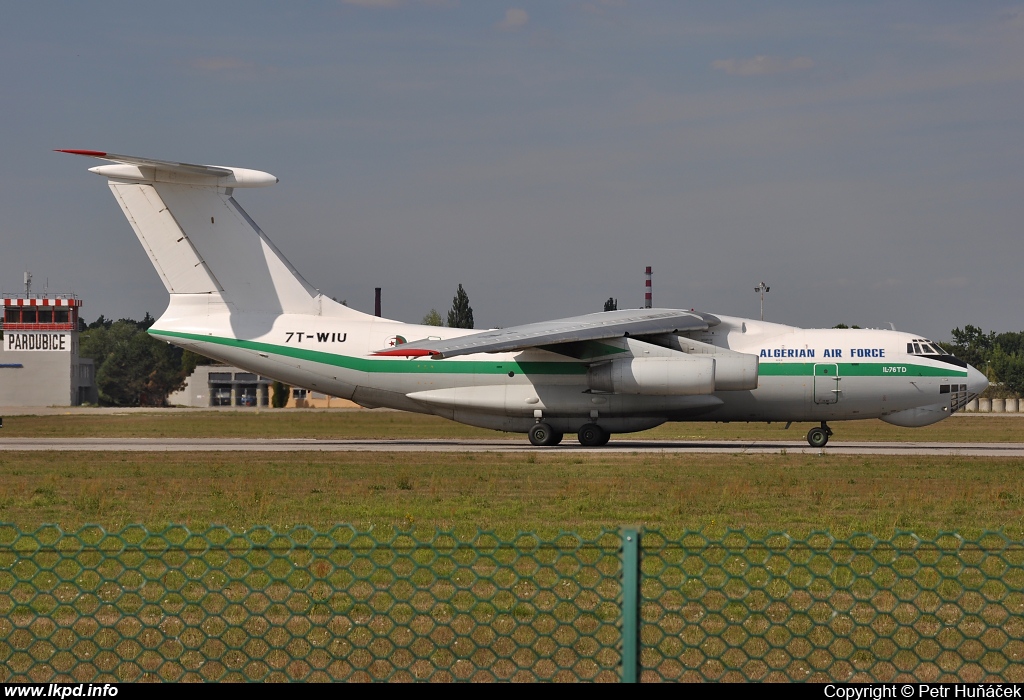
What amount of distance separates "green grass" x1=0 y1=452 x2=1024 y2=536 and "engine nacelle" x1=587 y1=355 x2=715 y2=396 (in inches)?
75.9

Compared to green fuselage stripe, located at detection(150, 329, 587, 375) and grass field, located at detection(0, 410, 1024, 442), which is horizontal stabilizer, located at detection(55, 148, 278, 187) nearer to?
green fuselage stripe, located at detection(150, 329, 587, 375)

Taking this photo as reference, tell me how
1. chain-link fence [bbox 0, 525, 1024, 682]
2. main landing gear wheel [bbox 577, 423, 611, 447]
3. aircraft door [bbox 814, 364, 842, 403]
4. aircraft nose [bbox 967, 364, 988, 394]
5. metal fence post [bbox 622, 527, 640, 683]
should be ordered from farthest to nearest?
main landing gear wheel [bbox 577, 423, 611, 447] < aircraft nose [bbox 967, 364, 988, 394] < aircraft door [bbox 814, 364, 842, 403] < chain-link fence [bbox 0, 525, 1024, 682] < metal fence post [bbox 622, 527, 640, 683]

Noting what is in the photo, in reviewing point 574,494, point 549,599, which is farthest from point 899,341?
point 549,599

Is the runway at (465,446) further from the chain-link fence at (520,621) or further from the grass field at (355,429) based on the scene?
the chain-link fence at (520,621)

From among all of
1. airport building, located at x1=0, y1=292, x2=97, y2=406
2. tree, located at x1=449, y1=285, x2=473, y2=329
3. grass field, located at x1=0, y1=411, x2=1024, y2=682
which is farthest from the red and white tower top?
grass field, located at x1=0, y1=411, x2=1024, y2=682

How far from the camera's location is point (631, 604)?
196 inches

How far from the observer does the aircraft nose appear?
27.1 m

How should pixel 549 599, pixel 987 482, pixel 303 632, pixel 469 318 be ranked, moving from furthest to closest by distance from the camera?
pixel 469 318 → pixel 987 482 → pixel 549 599 → pixel 303 632

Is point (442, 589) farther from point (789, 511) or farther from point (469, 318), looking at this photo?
point (469, 318)

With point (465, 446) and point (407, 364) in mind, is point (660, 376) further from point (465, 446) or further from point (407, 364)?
point (407, 364)

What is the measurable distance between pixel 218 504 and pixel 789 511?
8.33 m

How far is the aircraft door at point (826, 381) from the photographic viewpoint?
27.0 m

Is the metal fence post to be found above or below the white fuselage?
below
